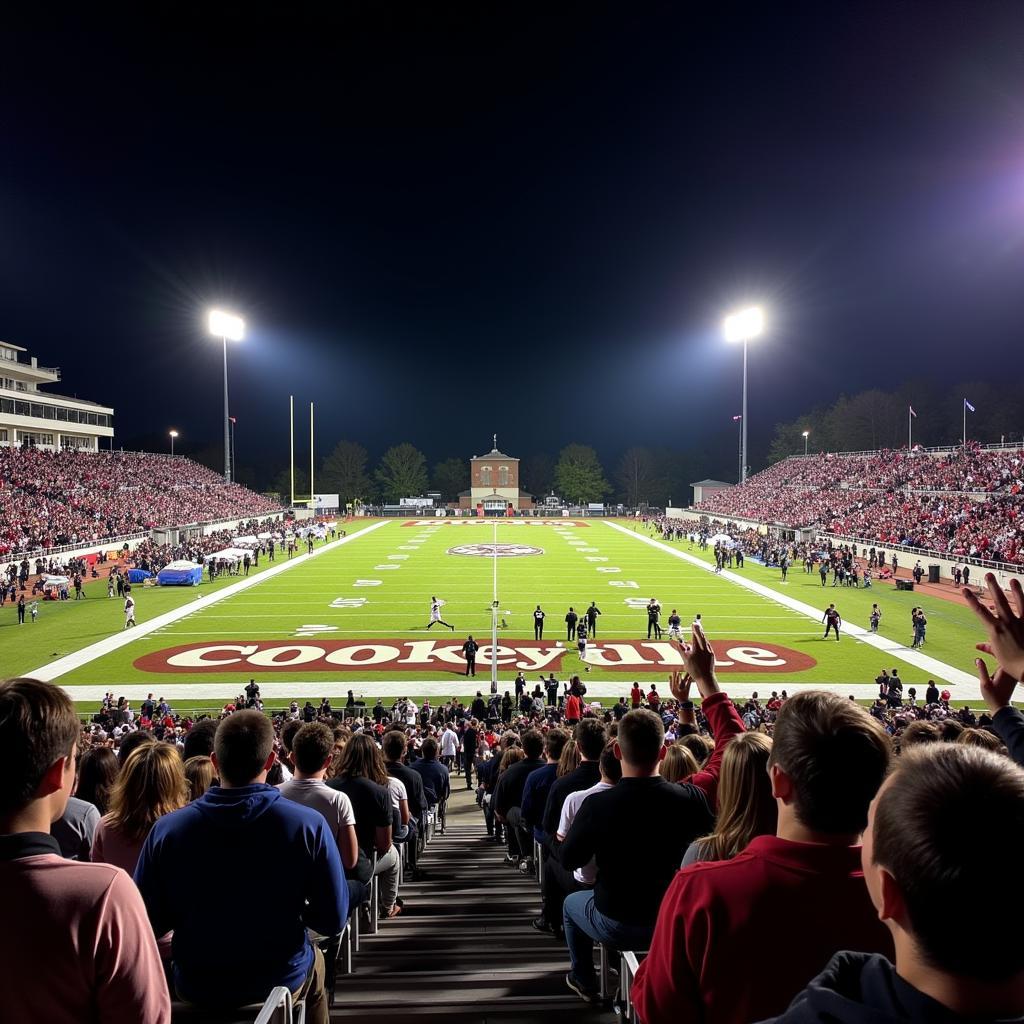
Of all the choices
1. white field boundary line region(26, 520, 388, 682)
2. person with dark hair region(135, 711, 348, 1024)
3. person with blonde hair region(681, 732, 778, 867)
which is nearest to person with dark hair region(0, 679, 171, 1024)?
person with dark hair region(135, 711, 348, 1024)

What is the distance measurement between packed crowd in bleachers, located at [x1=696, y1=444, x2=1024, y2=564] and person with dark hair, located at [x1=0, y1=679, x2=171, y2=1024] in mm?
36343

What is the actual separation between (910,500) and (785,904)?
180 ft

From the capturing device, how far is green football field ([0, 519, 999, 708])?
2075 cm

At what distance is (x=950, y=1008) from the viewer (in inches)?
49.1

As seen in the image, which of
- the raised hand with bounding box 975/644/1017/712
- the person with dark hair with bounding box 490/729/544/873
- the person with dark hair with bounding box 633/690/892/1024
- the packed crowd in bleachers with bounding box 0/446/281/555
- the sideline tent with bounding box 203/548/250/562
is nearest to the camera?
the person with dark hair with bounding box 633/690/892/1024

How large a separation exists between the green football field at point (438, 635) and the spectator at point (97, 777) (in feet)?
44.5

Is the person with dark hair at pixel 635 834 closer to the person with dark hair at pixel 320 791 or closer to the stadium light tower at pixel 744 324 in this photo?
the person with dark hair at pixel 320 791

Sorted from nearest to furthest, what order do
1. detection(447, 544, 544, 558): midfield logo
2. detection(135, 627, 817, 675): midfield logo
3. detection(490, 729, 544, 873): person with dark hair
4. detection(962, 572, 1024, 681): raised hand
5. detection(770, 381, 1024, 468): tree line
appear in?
1. detection(962, 572, 1024, 681): raised hand
2. detection(490, 729, 544, 873): person with dark hair
3. detection(135, 627, 817, 675): midfield logo
4. detection(447, 544, 544, 558): midfield logo
5. detection(770, 381, 1024, 468): tree line

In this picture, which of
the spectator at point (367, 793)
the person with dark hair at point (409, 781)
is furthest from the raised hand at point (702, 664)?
the person with dark hair at point (409, 781)

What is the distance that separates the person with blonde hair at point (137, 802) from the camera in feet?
12.0

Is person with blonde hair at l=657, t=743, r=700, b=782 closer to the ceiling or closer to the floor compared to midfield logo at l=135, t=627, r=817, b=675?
closer to the ceiling

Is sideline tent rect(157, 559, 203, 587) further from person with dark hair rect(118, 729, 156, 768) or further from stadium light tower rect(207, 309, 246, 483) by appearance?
stadium light tower rect(207, 309, 246, 483)

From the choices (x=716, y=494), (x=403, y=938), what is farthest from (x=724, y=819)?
(x=716, y=494)

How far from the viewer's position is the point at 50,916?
1905 mm
